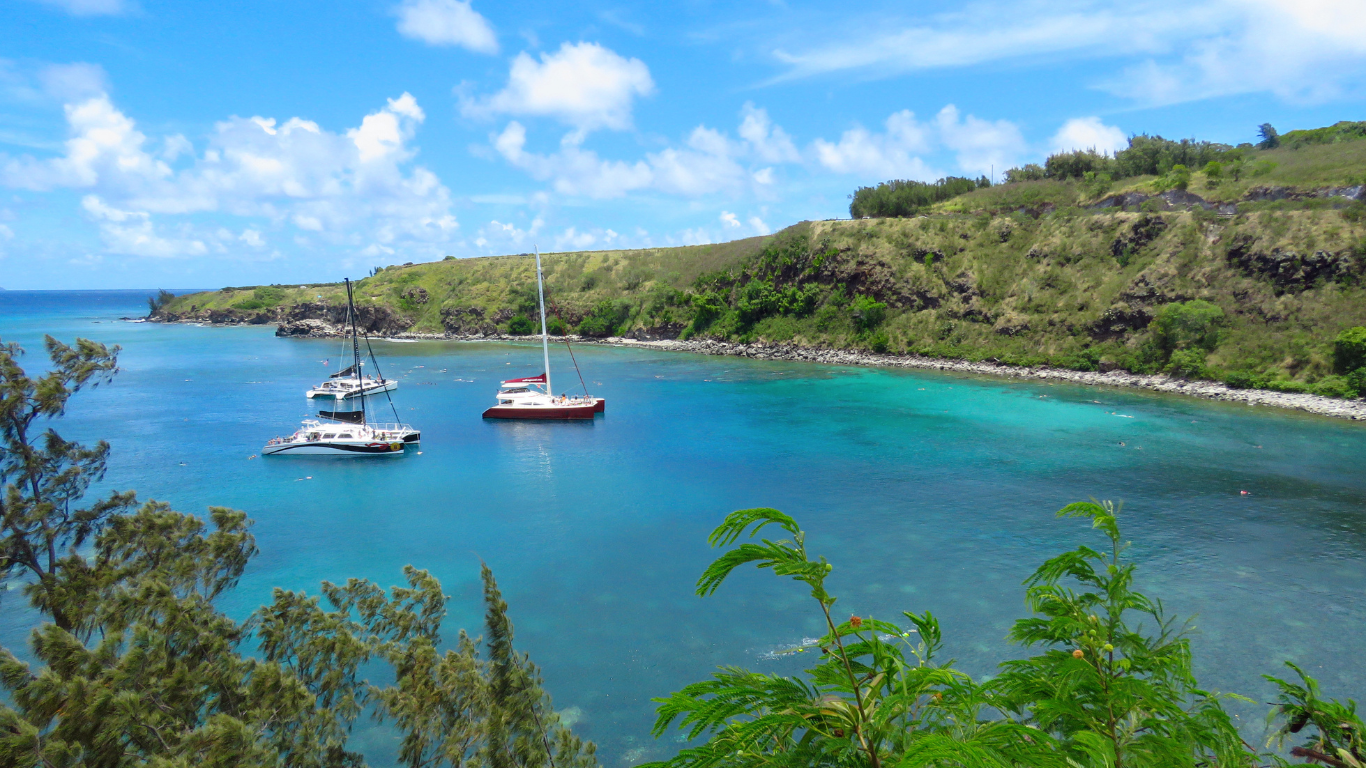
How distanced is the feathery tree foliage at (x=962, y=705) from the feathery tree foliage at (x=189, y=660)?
5714 millimetres

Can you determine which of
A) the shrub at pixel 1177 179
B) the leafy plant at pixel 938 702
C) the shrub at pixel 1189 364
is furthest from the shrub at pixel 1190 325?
the leafy plant at pixel 938 702

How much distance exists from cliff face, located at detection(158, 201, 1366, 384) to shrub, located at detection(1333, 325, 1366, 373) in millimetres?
726

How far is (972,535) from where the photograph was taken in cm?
2586

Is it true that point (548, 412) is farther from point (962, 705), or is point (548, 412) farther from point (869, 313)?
point (869, 313)

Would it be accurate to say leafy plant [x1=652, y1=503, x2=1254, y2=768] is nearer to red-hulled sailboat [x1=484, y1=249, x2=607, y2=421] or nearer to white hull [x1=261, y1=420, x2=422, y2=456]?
white hull [x1=261, y1=420, x2=422, y2=456]

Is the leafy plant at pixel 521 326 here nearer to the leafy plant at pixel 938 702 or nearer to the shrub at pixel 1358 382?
the shrub at pixel 1358 382

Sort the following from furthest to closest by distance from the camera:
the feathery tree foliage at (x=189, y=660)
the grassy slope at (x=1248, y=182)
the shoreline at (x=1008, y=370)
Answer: the grassy slope at (x=1248, y=182), the shoreline at (x=1008, y=370), the feathery tree foliage at (x=189, y=660)

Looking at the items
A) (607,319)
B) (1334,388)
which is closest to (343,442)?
(1334,388)

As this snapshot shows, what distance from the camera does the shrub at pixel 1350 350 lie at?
4409cm

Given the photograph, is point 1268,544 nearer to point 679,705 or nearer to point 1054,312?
point 679,705

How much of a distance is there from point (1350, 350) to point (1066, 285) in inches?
956

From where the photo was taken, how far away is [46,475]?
34.4ft

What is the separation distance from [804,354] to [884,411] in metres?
30.7

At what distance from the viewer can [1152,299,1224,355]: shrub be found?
53.2m
